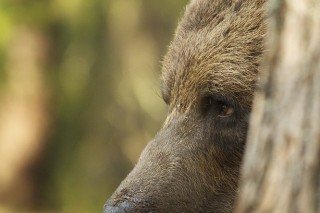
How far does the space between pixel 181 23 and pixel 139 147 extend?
37.2 feet

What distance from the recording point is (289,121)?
10.7 feet

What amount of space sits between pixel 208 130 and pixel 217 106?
146 millimetres

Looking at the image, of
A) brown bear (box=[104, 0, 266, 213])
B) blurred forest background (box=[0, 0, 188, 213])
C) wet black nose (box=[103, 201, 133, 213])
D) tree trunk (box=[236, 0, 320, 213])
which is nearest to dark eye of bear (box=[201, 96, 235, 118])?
brown bear (box=[104, 0, 266, 213])

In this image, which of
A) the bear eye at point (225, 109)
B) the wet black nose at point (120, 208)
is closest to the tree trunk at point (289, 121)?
the wet black nose at point (120, 208)

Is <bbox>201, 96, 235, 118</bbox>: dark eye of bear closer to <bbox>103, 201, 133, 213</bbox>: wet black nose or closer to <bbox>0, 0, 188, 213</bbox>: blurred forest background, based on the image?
<bbox>103, 201, 133, 213</bbox>: wet black nose

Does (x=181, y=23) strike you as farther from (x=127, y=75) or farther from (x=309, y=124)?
(x=127, y=75)

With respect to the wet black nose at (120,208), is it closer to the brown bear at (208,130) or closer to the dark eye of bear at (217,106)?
the brown bear at (208,130)

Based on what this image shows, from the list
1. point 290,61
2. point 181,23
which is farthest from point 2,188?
point 290,61

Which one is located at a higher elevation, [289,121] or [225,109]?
[225,109]

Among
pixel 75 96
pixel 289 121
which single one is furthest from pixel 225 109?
pixel 75 96

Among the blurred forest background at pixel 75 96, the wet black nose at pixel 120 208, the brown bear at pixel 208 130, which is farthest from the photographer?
the blurred forest background at pixel 75 96

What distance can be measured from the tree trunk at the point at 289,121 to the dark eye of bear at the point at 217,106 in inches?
90.5

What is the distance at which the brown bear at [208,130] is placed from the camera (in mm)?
5590

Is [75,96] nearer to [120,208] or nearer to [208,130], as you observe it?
[208,130]
